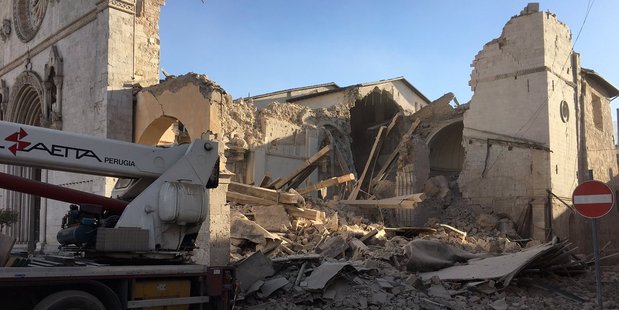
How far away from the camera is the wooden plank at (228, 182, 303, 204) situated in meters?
14.6

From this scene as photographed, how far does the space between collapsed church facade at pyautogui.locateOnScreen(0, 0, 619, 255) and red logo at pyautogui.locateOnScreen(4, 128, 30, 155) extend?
5.70 meters

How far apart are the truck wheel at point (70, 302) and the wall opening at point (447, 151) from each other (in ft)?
70.5

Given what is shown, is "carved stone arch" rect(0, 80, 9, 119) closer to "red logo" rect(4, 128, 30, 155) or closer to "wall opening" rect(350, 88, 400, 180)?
"red logo" rect(4, 128, 30, 155)

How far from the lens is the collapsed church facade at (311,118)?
1505cm

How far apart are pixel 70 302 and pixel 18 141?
1.75 metres

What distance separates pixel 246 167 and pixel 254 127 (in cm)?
192

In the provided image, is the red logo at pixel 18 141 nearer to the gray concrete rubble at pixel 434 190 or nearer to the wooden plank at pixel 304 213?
the gray concrete rubble at pixel 434 190

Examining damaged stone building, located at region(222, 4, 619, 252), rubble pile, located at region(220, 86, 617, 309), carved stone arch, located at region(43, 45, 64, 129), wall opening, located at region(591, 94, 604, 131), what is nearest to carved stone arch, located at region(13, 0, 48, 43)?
carved stone arch, located at region(43, 45, 64, 129)

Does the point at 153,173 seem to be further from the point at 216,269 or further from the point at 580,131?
the point at 580,131

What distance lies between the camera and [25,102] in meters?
19.8

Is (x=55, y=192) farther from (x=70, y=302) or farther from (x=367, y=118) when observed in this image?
(x=367, y=118)

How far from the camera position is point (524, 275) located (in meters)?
9.91

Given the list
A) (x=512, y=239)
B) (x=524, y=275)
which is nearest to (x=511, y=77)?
(x=512, y=239)

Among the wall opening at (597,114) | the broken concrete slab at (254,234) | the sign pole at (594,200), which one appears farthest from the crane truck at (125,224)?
the wall opening at (597,114)
